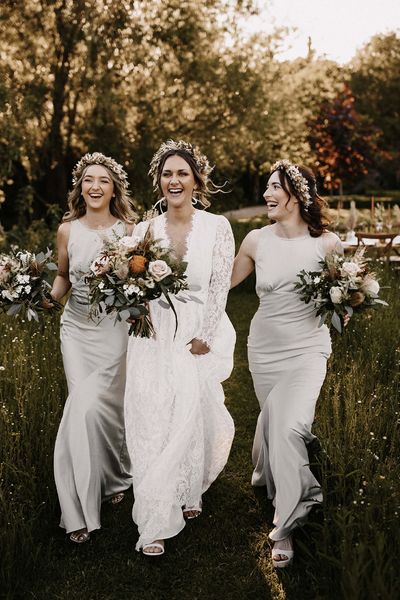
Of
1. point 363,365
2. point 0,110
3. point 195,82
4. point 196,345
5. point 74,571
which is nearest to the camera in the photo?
point 74,571

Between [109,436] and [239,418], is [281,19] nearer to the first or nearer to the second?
[239,418]

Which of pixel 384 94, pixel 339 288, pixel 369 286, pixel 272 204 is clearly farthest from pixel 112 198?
pixel 384 94

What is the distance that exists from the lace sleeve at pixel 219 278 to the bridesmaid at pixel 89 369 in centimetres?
63

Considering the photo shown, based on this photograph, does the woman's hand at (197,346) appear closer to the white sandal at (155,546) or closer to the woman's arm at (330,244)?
the woman's arm at (330,244)

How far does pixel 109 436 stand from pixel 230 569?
123 cm

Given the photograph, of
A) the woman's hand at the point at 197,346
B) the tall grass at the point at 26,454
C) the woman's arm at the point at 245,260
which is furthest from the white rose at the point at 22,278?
the woman's arm at the point at 245,260

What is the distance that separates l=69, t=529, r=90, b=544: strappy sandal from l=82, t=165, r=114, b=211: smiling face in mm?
2289

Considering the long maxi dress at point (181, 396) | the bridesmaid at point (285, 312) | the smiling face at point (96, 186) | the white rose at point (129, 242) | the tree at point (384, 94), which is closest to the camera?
the white rose at point (129, 242)

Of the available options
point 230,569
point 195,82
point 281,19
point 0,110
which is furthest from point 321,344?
point 281,19

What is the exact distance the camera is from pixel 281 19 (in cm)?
1457

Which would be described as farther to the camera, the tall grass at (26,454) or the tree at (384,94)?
the tree at (384,94)

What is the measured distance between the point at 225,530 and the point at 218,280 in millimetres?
1697

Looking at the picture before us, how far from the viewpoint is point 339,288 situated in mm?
4340

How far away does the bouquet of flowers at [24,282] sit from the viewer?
464 cm
